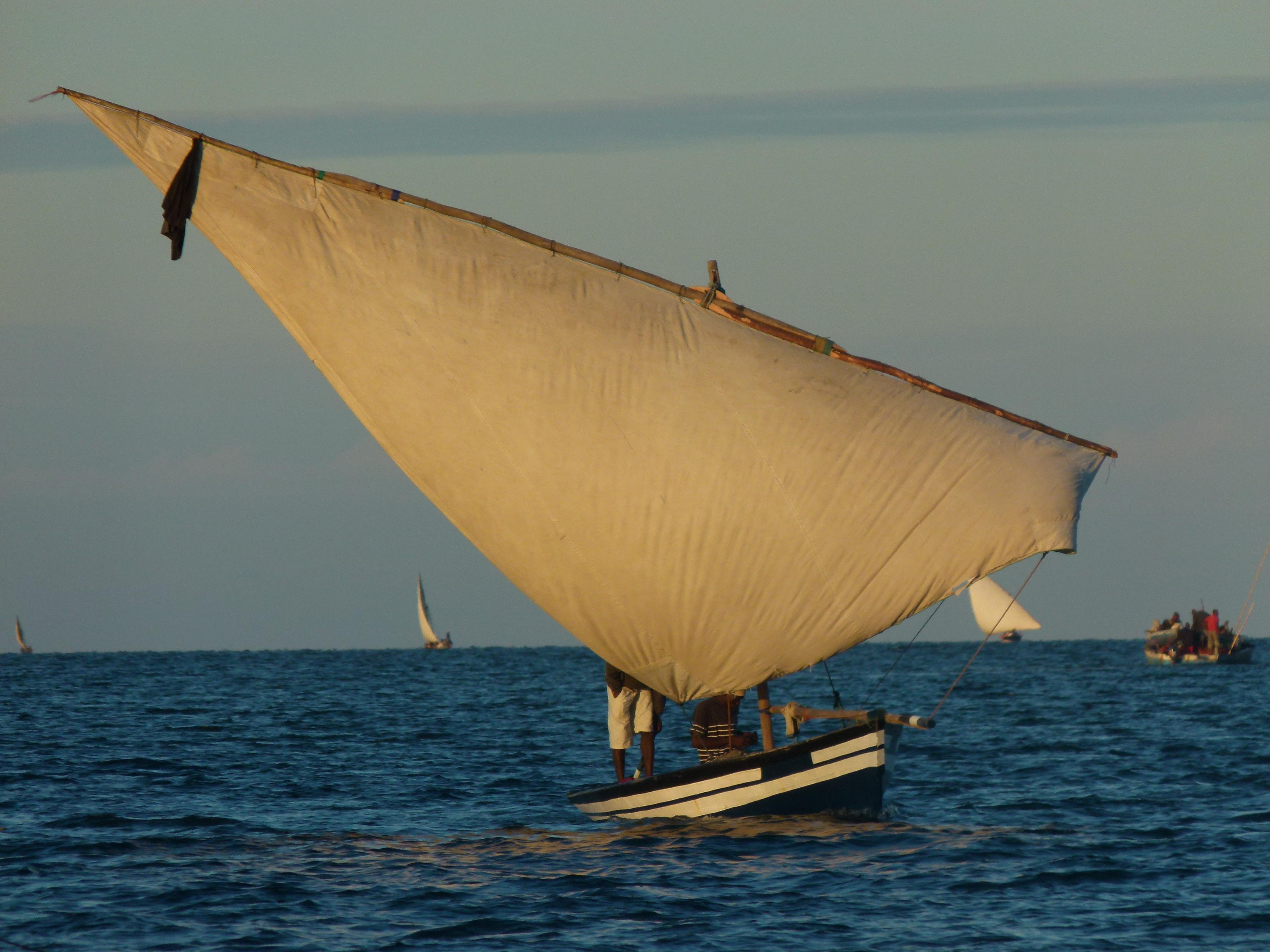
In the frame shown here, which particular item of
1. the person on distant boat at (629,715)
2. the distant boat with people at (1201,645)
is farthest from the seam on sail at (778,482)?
the distant boat with people at (1201,645)

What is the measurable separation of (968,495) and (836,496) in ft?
4.87

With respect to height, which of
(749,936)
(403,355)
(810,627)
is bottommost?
(749,936)

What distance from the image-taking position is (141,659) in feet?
448

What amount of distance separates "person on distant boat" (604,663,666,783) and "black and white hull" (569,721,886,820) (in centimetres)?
94

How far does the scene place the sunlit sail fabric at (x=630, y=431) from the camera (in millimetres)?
15508

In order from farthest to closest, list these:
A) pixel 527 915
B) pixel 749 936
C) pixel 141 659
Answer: pixel 141 659, pixel 527 915, pixel 749 936

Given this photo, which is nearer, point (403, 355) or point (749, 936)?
point (749, 936)

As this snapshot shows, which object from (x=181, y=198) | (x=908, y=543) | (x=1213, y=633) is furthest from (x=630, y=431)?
(x=1213, y=633)

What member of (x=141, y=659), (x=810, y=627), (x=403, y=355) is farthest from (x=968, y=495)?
(x=141, y=659)

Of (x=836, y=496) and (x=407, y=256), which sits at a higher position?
(x=407, y=256)

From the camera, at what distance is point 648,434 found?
15.8 m

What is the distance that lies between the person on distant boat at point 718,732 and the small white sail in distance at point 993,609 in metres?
69.2

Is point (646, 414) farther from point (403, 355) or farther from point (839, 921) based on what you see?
point (839, 921)

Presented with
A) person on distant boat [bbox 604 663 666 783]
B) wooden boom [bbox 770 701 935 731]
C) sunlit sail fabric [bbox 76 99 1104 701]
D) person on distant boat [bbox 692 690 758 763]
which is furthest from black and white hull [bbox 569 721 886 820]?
sunlit sail fabric [bbox 76 99 1104 701]
